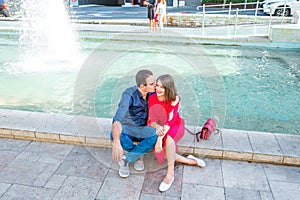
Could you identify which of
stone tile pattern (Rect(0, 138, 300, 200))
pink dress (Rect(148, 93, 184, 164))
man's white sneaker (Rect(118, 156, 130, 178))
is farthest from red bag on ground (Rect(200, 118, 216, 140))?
man's white sneaker (Rect(118, 156, 130, 178))

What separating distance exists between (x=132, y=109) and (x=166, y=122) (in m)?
0.37

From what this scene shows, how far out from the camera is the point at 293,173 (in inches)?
111

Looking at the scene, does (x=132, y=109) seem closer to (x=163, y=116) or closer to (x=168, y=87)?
(x=163, y=116)

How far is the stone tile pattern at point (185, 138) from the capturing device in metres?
2.95

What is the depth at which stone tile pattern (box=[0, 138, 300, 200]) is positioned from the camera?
252cm

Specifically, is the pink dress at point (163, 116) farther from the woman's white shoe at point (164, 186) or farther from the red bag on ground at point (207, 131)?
the red bag on ground at point (207, 131)

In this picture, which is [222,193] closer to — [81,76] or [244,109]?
[244,109]

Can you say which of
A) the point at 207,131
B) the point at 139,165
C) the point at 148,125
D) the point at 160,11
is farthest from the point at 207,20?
the point at 139,165

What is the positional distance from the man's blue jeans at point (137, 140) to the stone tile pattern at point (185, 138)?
16.9 inches

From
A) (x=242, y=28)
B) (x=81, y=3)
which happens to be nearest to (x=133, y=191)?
(x=242, y=28)

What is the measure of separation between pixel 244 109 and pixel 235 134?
1706 millimetres

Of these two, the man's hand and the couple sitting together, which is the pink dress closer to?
the couple sitting together

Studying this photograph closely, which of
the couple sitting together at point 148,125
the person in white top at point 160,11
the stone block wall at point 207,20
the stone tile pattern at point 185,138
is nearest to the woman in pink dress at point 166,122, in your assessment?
the couple sitting together at point 148,125

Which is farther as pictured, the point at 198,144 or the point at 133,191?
the point at 198,144
